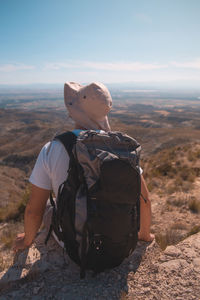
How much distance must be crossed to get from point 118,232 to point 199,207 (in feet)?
10.2

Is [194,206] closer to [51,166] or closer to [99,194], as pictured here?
[99,194]

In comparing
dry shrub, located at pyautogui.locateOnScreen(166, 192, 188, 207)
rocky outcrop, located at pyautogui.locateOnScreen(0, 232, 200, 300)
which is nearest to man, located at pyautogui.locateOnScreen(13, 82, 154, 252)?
rocky outcrop, located at pyautogui.locateOnScreen(0, 232, 200, 300)

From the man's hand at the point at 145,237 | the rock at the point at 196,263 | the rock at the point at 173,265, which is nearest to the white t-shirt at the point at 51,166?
the man's hand at the point at 145,237

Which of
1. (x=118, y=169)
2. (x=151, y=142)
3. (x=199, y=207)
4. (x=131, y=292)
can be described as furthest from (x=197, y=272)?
(x=151, y=142)

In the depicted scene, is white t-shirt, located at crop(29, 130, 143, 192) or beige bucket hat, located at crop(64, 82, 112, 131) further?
beige bucket hat, located at crop(64, 82, 112, 131)

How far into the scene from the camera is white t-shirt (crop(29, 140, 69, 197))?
169 centimetres

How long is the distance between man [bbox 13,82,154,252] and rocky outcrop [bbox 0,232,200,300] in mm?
294

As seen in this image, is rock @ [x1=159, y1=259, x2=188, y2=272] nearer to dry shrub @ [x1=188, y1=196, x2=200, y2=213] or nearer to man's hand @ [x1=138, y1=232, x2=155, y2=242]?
man's hand @ [x1=138, y1=232, x2=155, y2=242]

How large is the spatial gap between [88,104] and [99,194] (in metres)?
0.82

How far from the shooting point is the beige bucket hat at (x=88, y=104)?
183cm

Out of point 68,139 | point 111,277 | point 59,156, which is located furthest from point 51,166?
point 111,277

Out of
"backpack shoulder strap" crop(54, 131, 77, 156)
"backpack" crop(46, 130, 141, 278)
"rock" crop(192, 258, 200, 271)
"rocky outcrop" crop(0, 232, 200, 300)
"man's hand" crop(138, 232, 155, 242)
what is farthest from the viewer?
"man's hand" crop(138, 232, 155, 242)

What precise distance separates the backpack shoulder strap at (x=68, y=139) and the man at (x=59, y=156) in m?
0.04

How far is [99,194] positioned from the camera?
1521 millimetres
